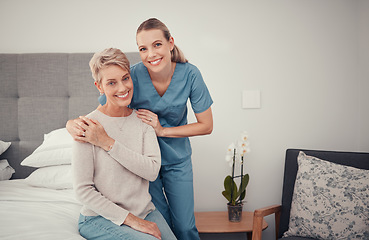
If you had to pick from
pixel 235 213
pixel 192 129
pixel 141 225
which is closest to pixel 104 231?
pixel 141 225

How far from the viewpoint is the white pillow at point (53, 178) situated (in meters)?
1.77

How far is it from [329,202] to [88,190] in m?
1.28

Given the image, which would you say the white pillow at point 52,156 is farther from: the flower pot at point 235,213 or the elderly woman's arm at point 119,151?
the flower pot at point 235,213

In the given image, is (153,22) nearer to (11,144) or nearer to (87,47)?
(87,47)

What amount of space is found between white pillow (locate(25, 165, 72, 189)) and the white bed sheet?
0.11 feet

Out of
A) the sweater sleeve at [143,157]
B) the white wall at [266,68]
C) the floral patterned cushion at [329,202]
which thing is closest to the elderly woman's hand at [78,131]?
the sweater sleeve at [143,157]

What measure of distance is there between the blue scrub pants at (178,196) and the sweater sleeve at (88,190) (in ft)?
1.50

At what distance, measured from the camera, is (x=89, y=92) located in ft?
7.14

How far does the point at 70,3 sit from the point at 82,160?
1512mm

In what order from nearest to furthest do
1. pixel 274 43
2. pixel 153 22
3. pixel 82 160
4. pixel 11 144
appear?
pixel 82 160 < pixel 153 22 < pixel 11 144 < pixel 274 43

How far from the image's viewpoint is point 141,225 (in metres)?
1.20

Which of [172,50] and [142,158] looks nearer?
[142,158]

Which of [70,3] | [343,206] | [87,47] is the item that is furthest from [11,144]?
[343,206]

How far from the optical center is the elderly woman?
3.89ft
